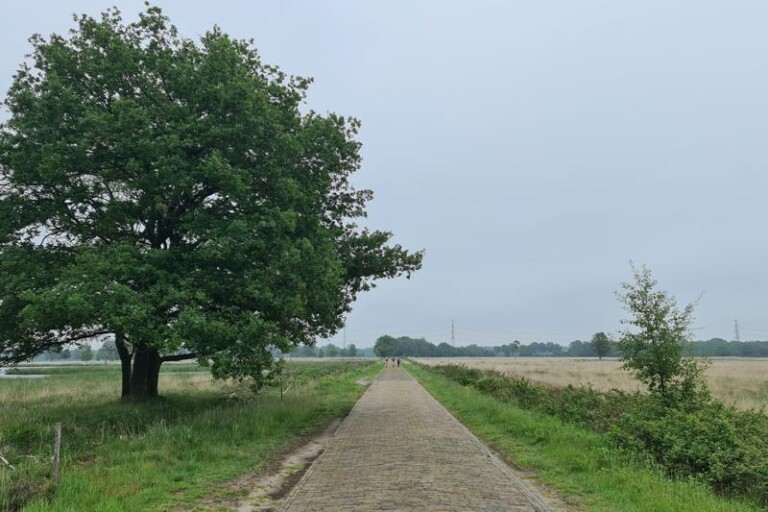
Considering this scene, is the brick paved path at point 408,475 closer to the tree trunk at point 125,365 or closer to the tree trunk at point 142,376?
the tree trunk at point 142,376

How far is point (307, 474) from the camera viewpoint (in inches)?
345

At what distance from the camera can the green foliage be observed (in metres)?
8.31

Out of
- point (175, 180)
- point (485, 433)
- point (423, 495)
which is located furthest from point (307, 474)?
point (175, 180)

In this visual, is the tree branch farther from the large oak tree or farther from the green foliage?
the green foliage

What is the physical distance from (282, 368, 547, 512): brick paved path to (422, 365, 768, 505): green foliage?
9.87 feet

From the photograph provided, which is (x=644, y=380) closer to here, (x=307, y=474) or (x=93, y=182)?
(x=307, y=474)

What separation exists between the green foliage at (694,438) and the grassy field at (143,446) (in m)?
7.50

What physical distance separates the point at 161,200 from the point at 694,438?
14.3 metres

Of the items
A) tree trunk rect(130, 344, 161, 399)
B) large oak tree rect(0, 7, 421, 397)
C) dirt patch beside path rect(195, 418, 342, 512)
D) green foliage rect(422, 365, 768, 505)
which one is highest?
large oak tree rect(0, 7, 421, 397)

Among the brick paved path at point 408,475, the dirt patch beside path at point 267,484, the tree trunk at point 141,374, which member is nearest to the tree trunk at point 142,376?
the tree trunk at point 141,374

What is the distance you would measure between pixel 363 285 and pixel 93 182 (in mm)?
10236

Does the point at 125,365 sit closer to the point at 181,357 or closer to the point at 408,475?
the point at 181,357

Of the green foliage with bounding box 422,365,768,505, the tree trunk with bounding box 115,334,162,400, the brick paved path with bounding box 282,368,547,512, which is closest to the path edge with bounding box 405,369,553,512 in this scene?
the brick paved path with bounding box 282,368,547,512

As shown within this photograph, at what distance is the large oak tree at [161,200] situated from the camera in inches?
506
